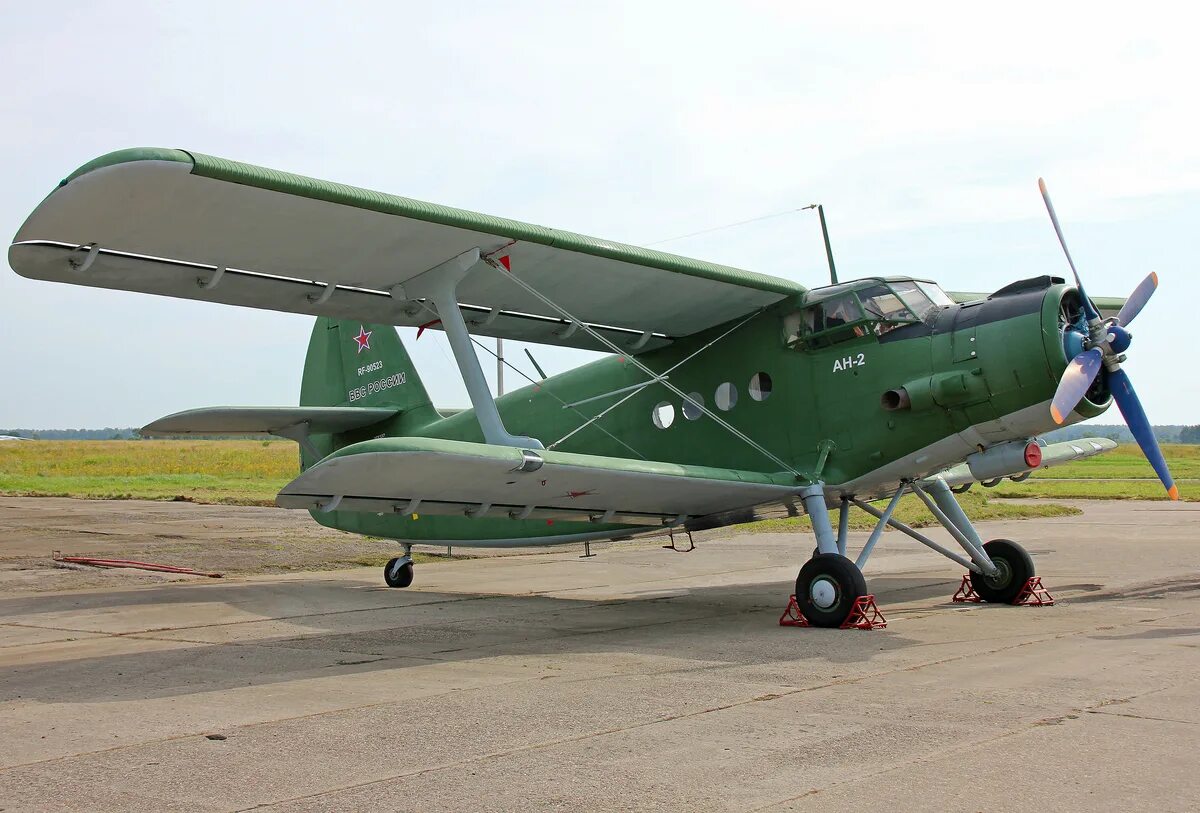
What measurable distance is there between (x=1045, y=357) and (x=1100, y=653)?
Result: 8.92 ft

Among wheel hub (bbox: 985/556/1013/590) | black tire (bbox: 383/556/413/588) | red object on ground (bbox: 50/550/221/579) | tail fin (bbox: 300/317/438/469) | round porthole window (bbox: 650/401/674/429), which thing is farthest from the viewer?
red object on ground (bbox: 50/550/221/579)

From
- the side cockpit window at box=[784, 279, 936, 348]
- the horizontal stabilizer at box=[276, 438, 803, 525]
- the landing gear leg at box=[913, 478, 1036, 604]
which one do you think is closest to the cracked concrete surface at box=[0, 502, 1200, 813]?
the landing gear leg at box=[913, 478, 1036, 604]

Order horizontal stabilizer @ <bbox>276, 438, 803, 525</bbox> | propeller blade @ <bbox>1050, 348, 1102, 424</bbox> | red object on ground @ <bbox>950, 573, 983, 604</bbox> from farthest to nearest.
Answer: red object on ground @ <bbox>950, 573, 983, 604</bbox>
propeller blade @ <bbox>1050, 348, 1102, 424</bbox>
horizontal stabilizer @ <bbox>276, 438, 803, 525</bbox>

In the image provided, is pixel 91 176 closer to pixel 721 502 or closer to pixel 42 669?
pixel 42 669

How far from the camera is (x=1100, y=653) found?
7.70 metres

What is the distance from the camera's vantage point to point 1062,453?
551 inches

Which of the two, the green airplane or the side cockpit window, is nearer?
the green airplane

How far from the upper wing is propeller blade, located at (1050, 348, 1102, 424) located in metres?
2.99

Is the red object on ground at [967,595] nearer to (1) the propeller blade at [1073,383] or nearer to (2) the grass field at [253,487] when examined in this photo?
(1) the propeller blade at [1073,383]

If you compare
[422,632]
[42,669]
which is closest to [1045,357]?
[422,632]

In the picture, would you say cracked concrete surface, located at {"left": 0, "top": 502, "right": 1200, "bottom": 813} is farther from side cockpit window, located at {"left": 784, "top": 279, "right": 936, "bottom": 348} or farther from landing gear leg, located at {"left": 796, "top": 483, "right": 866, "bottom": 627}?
side cockpit window, located at {"left": 784, "top": 279, "right": 936, "bottom": 348}

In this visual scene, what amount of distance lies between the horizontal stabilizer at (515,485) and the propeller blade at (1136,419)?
10.4 ft

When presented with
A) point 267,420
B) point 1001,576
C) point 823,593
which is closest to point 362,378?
point 267,420

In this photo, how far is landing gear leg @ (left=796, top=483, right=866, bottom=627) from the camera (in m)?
9.30
